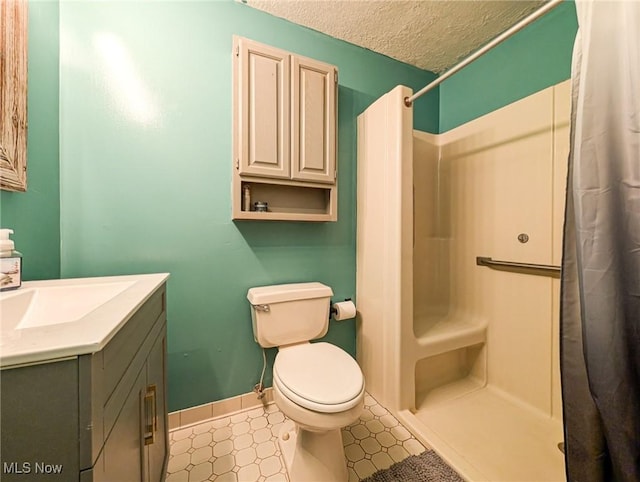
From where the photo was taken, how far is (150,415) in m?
0.77

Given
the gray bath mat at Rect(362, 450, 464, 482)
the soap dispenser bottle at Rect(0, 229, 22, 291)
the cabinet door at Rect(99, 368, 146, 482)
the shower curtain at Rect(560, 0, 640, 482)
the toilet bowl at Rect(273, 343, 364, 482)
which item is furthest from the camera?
the gray bath mat at Rect(362, 450, 464, 482)

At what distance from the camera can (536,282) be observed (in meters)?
1.37

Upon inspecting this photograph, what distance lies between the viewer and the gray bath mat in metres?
0.98

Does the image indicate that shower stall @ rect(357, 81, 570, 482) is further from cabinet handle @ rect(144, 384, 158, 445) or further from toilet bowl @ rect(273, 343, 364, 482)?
cabinet handle @ rect(144, 384, 158, 445)

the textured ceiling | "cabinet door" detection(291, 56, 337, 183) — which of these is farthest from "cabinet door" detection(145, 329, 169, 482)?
the textured ceiling

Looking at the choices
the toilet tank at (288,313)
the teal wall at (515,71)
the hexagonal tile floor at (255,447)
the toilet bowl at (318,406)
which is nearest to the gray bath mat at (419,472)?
the hexagonal tile floor at (255,447)

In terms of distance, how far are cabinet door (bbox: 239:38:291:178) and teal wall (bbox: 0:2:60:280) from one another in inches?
28.3

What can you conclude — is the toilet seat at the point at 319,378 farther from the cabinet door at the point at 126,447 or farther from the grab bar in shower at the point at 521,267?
the grab bar in shower at the point at 521,267

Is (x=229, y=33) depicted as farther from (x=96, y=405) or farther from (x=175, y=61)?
(x=96, y=405)

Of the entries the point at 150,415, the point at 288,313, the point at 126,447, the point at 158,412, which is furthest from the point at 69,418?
the point at 288,313

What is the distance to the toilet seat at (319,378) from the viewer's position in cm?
86

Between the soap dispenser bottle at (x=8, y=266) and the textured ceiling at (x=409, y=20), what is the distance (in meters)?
1.53

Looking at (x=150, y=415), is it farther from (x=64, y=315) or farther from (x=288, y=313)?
(x=288, y=313)

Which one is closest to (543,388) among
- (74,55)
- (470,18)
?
(470,18)
